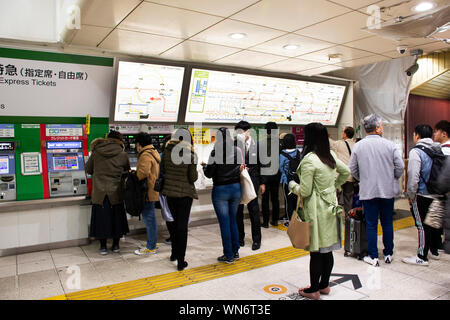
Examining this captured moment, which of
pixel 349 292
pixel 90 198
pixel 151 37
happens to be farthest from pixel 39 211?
pixel 349 292

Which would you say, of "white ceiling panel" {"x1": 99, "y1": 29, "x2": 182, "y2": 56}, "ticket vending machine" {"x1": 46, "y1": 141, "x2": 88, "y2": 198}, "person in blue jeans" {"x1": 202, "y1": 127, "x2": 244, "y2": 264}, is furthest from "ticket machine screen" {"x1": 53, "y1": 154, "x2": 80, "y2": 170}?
"person in blue jeans" {"x1": 202, "y1": 127, "x2": 244, "y2": 264}

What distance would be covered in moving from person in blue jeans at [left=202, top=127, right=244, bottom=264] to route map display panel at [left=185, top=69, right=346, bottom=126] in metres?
1.93

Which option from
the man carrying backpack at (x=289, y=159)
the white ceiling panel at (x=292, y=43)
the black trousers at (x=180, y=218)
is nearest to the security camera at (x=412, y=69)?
the white ceiling panel at (x=292, y=43)

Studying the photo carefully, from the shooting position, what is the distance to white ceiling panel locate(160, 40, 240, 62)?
452 cm

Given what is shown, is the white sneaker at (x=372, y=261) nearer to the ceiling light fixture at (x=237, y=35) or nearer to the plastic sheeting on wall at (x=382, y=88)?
the ceiling light fixture at (x=237, y=35)

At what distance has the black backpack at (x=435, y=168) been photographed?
3.49 meters

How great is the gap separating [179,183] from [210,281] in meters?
1.00

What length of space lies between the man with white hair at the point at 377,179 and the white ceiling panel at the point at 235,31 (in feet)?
4.94

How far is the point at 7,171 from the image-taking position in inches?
167

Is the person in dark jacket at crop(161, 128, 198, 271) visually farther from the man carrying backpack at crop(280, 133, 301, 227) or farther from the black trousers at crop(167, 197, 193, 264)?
the man carrying backpack at crop(280, 133, 301, 227)

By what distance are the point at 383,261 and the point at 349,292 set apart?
1.04m

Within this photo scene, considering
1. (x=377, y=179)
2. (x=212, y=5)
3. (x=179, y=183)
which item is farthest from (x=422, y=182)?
(x=212, y=5)

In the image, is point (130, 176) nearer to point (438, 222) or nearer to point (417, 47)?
point (438, 222)

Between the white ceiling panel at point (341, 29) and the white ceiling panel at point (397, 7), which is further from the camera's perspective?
the white ceiling panel at point (341, 29)
